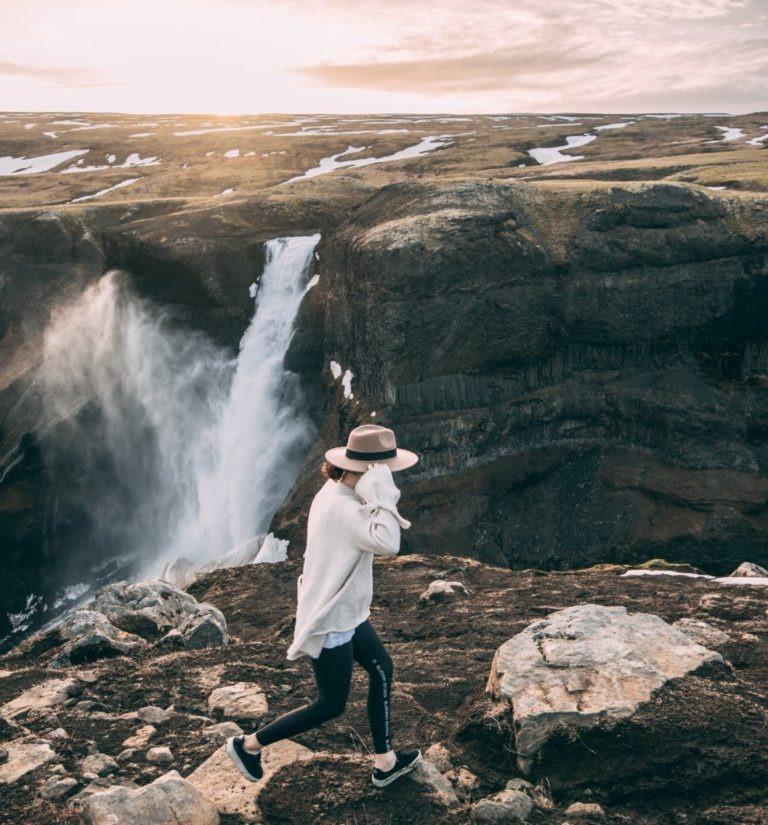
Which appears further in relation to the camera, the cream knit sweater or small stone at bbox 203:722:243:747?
small stone at bbox 203:722:243:747

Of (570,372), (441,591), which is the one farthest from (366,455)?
(570,372)

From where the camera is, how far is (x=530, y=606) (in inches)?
460

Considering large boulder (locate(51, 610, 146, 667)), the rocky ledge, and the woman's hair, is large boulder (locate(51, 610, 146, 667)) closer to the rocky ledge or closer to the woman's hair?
the rocky ledge

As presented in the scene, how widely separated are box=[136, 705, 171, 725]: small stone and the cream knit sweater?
9.08 ft

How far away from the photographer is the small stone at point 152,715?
26.1 ft

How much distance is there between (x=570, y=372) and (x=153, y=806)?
23.8 m

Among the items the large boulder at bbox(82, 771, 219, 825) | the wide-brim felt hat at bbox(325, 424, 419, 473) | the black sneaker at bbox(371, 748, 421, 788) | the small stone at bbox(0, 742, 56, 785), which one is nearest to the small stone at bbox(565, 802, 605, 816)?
the black sneaker at bbox(371, 748, 421, 788)

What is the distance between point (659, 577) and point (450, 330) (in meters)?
14.2

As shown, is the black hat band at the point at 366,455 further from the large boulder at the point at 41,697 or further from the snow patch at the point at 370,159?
the snow patch at the point at 370,159

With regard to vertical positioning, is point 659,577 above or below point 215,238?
below

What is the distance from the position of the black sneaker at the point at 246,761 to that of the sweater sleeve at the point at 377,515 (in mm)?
2018

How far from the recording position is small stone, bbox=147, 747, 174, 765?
716cm

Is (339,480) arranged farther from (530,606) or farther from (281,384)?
(281,384)

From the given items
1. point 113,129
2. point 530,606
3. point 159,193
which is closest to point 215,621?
point 530,606
